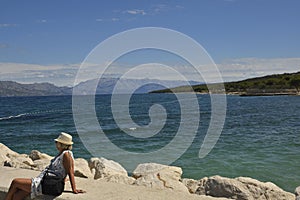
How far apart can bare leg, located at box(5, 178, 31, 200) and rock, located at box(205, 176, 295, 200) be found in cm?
366

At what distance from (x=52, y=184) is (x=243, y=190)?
3713 millimetres

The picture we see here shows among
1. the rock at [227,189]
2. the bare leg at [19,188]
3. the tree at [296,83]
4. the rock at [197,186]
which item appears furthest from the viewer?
the tree at [296,83]

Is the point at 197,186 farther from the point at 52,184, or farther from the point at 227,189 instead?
the point at 52,184

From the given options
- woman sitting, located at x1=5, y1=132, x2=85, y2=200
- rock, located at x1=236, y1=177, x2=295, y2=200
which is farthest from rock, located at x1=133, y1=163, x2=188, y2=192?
woman sitting, located at x1=5, y1=132, x2=85, y2=200

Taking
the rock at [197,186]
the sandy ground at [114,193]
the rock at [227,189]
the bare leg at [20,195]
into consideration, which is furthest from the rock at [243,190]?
the bare leg at [20,195]

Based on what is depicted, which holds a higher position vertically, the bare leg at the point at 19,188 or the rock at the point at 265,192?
the bare leg at the point at 19,188

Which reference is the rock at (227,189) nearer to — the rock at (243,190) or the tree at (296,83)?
the rock at (243,190)

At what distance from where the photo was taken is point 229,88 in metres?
140

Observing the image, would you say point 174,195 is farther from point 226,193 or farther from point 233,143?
point 233,143

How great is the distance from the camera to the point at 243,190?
7195mm

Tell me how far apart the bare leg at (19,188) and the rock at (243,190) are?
366 cm

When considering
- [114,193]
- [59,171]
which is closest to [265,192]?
[114,193]

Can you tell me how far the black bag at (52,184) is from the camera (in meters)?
5.31

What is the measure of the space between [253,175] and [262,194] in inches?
202
